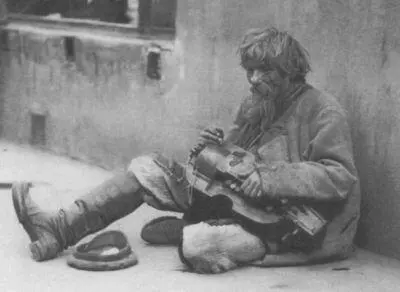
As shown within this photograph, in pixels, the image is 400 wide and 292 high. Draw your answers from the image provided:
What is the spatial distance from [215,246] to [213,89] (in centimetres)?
194

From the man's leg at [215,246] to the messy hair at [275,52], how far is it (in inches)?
35.1

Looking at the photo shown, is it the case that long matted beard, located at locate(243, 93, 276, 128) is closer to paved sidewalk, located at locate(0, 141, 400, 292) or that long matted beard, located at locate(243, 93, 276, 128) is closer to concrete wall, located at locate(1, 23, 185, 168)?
paved sidewalk, located at locate(0, 141, 400, 292)

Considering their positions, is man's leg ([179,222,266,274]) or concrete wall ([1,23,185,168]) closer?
man's leg ([179,222,266,274])

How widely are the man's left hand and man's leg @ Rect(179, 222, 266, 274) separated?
Answer: 212 millimetres

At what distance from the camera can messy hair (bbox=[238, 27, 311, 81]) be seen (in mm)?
4805

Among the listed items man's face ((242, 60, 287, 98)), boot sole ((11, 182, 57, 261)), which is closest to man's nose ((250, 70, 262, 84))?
man's face ((242, 60, 287, 98))

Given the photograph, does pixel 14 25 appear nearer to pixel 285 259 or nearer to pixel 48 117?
pixel 48 117

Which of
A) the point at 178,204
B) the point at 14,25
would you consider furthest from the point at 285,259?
the point at 14,25

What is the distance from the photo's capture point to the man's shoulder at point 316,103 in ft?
15.9

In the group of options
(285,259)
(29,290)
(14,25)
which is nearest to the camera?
(29,290)

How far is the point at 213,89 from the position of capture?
21.0ft

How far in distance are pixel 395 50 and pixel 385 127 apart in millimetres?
440

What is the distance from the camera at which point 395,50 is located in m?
4.98

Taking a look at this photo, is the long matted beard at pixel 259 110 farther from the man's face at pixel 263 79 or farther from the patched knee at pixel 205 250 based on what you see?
the patched knee at pixel 205 250
